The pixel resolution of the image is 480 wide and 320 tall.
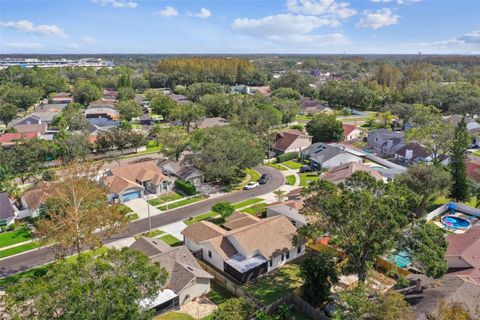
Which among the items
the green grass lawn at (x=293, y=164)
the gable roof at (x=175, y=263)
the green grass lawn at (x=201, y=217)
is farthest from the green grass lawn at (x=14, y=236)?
the green grass lawn at (x=293, y=164)

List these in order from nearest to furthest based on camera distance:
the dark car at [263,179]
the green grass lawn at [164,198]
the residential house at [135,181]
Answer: the green grass lawn at [164,198] → the residential house at [135,181] → the dark car at [263,179]

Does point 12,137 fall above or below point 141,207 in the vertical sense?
above

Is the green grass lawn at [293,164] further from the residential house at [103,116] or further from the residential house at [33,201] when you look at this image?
the residential house at [103,116]

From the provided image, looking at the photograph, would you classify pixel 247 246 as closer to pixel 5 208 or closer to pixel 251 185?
pixel 251 185

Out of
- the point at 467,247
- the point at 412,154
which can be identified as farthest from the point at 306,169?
the point at 467,247

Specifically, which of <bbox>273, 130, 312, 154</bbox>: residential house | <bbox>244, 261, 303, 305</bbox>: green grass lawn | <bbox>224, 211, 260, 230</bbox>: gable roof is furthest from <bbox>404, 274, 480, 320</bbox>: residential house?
<bbox>273, 130, 312, 154</bbox>: residential house
